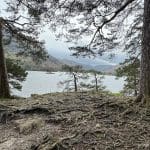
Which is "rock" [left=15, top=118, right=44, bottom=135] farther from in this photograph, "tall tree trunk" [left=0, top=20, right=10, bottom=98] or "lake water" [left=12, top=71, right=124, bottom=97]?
"lake water" [left=12, top=71, right=124, bottom=97]

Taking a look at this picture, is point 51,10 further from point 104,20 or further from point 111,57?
point 111,57

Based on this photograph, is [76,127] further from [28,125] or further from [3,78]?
[3,78]

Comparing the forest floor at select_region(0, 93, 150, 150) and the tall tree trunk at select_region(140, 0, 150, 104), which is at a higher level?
the tall tree trunk at select_region(140, 0, 150, 104)

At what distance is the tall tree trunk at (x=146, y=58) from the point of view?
8461 mm

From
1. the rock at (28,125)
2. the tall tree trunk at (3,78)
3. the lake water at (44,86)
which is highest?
the tall tree trunk at (3,78)

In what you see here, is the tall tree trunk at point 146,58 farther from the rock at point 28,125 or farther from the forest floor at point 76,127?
the rock at point 28,125

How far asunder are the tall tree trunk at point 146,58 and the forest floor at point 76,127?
0.46m

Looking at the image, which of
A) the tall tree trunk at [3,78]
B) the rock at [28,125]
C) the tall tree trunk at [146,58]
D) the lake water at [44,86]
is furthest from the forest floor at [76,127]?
the lake water at [44,86]

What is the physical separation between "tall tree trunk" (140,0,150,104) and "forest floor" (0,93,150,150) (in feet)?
1.52

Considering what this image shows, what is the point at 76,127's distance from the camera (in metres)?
7.30

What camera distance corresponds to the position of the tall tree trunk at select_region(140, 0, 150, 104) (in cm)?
846

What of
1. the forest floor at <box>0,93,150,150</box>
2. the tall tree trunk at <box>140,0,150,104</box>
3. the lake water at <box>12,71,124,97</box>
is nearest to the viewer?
the forest floor at <box>0,93,150,150</box>

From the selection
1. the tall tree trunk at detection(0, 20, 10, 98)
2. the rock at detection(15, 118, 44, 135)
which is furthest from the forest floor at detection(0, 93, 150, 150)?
the tall tree trunk at detection(0, 20, 10, 98)

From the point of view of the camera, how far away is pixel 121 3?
974cm
